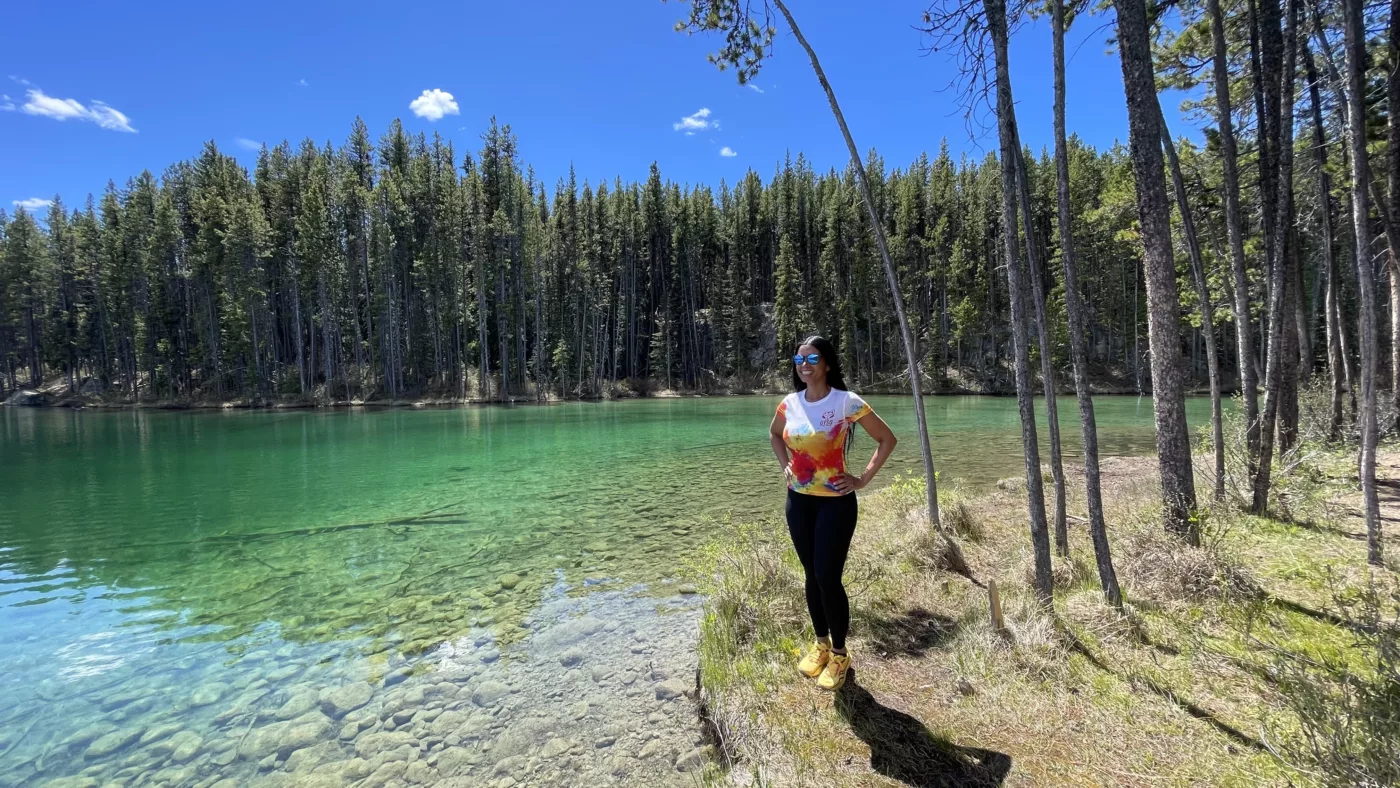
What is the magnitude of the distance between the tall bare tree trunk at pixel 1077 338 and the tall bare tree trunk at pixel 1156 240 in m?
1.00

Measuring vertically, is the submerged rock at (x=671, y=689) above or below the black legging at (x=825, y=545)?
below

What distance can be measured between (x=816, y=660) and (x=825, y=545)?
0.90 m

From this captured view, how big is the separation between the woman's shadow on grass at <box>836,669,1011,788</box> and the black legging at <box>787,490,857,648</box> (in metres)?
0.48

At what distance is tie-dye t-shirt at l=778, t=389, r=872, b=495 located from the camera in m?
3.50

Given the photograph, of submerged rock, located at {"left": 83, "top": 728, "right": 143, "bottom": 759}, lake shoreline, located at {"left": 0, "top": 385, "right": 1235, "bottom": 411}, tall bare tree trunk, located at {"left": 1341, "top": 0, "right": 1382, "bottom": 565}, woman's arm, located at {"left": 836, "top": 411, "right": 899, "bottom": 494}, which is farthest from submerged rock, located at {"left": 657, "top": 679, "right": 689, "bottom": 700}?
lake shoreline, located at {"left": 0, "top": 385, "right": 1235, "bottom": 411}

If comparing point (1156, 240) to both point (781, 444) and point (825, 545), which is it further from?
point (825, 545)

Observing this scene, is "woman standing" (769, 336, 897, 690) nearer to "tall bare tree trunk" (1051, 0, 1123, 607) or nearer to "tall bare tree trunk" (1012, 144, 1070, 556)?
"tall bare tree trunk" (1012, 144, 1070, 556)

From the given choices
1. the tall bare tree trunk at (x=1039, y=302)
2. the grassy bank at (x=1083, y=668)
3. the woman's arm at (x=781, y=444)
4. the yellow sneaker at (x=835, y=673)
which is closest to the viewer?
the grassy bank at (x=1083, y=668)

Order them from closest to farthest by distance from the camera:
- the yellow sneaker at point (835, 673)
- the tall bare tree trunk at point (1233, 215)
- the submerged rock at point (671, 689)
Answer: the yellow sneaker at point (835, 673)
the submerged rock at point (671, 689)
the tall bare tree trunk at point (1233, 215)

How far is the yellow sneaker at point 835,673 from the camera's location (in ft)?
12.0

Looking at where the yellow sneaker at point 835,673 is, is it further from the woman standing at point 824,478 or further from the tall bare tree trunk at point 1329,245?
the tall bare tree trunk at point 1329,245

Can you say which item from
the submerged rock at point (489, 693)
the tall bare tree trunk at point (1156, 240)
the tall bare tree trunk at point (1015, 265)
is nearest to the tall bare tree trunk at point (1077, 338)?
the tall bare tree trunk at point (1015, 265)

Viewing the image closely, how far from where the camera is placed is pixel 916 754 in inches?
118

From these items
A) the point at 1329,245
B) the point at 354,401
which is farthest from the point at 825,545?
the point at 354,401
